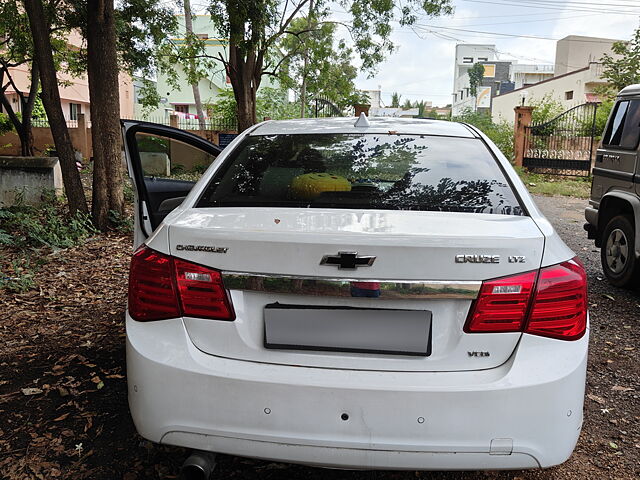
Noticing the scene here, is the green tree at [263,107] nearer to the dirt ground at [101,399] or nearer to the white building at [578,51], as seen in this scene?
the dirt ground at [101,399]

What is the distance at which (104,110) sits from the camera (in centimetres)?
805

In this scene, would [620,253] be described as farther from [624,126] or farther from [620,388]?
[620,388]

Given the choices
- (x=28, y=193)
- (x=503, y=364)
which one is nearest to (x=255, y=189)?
(x=503, y=364)

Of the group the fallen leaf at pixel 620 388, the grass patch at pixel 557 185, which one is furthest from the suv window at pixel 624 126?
the grass patch at pixel 557 185

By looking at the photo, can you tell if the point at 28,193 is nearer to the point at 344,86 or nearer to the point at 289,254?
the point at 289,254

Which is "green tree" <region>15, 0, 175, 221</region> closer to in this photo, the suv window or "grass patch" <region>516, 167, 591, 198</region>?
the suv window

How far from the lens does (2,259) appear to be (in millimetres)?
6488

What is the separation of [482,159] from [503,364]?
117cm

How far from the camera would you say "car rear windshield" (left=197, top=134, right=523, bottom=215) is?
2430mm

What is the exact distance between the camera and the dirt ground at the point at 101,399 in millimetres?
2695

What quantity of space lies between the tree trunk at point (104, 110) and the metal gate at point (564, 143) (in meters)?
14.7

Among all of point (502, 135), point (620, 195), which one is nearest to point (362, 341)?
point (620, 195)

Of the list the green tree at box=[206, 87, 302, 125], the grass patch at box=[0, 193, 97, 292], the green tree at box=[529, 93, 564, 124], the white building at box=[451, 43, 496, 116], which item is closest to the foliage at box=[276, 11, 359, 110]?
the green tree at box=[206, 87, 302, 125]

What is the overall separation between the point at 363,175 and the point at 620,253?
4.10 m
